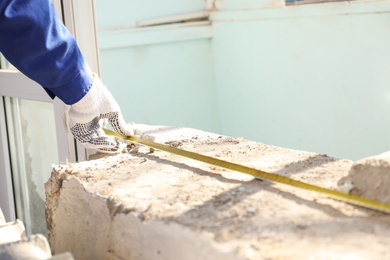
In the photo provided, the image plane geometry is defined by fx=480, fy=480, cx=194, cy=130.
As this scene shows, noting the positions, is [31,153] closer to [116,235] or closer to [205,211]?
[116,235]

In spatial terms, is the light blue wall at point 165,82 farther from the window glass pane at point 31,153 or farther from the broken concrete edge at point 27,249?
the broken concrete edge at point 27,249

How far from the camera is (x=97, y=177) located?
5.18 feet

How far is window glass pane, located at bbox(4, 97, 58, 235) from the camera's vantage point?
2.44 meters

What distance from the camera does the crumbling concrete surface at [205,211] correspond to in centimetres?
106

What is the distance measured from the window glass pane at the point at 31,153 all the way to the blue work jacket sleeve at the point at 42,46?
2.63ft

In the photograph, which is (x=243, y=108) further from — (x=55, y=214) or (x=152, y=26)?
(x=55, y=214)

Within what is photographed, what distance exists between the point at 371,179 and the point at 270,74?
9.02 feet

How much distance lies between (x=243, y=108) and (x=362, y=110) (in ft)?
3.80

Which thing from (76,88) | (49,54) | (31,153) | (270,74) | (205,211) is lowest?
(31,153)

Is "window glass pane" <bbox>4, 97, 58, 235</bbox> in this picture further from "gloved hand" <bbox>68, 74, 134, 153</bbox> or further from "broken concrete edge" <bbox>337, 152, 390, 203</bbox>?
"broken concrete edge" <bbox>337, 152, 390, 203</bbox>

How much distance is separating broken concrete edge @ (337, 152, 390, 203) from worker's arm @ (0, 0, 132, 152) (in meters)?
0.91

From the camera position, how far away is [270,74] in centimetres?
395

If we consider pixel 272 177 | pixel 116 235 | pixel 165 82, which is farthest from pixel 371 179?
pixel 165 82

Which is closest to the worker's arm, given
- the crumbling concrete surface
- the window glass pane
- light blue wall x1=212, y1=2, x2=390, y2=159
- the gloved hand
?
the gloved hand
